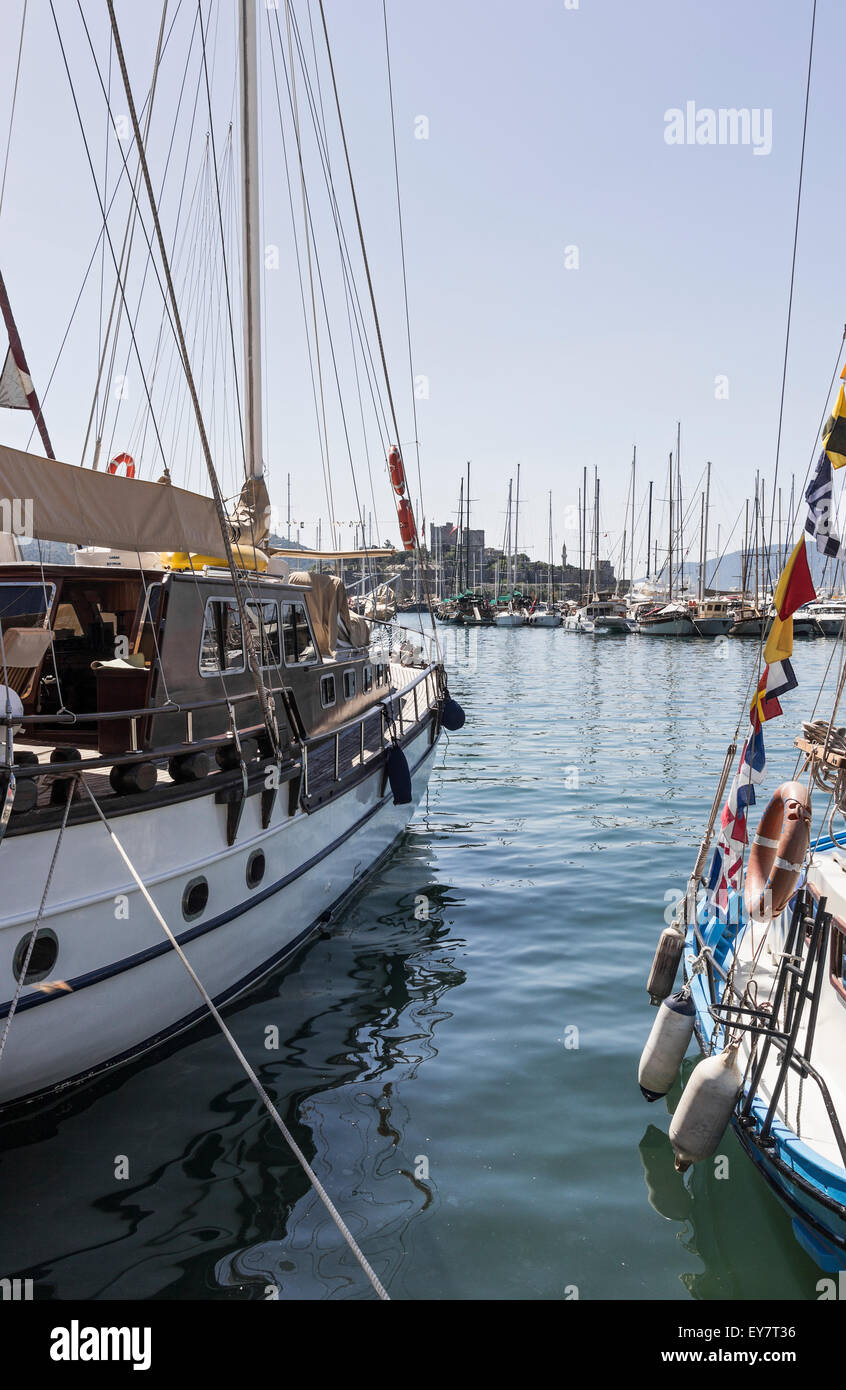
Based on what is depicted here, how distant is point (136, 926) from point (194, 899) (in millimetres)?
752

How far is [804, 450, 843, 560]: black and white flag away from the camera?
6371mm

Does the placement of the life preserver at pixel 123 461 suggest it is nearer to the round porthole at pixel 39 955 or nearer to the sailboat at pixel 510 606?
the round porthole at pixel 39 955

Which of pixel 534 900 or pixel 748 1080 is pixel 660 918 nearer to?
pixel 534 900

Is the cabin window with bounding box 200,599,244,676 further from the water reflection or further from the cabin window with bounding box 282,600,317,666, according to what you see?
the water reflection

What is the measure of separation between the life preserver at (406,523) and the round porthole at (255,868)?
8.04 metres

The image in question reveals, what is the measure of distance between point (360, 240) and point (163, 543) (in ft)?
21.0

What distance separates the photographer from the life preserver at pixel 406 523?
1502 centimetres

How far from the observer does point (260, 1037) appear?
7270 mm

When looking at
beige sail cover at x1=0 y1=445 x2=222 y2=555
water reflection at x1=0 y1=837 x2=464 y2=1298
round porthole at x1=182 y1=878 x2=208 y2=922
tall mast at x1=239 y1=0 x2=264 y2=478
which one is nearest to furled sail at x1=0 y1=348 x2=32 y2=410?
beige sail cover at x1=0 y1=445 x2=222 y2=555

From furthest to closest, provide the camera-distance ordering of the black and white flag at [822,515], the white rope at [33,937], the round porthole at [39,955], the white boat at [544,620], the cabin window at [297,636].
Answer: the white boat at [544,620]
the cabin window at [297,636]
the black and white flag at [822,515]
the round porthole at [39,955]
the white rope at [33,937]

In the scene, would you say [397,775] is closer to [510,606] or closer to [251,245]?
[251,245]

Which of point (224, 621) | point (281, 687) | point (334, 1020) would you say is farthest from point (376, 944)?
point (224, 621)

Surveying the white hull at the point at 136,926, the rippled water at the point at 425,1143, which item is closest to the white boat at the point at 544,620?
the rippled water at the point at 425,1143

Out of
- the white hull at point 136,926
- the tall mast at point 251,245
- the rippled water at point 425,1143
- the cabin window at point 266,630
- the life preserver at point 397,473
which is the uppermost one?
the tall mast at point 251,245
